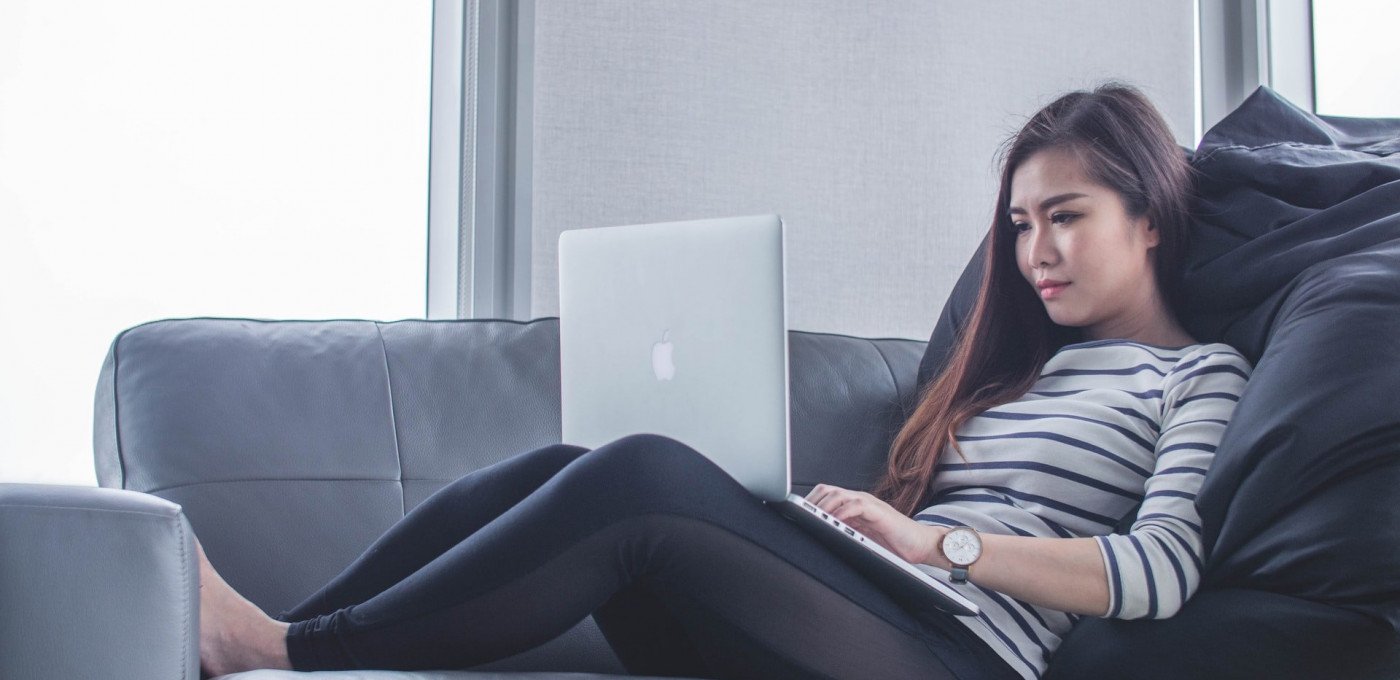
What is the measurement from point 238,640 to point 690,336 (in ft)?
1.94

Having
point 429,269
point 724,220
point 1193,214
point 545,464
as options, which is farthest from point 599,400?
point 429,269

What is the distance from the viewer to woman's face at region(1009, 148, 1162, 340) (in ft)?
5.23

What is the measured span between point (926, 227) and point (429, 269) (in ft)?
3.58

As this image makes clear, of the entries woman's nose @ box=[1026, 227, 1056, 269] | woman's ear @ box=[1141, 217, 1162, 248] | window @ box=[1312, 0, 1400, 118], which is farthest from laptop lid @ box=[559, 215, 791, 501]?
window @ box=[1312, 0, 1400, 118]

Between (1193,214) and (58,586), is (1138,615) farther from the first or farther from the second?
(58,586)

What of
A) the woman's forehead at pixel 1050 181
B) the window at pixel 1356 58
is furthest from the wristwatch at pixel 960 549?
the window at pixel 1356 58

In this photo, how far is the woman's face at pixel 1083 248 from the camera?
159 cm

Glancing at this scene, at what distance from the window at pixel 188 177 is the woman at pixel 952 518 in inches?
38.6

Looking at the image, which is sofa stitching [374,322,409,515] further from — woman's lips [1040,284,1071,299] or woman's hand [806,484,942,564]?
woman's lips [1040,284,1071,299]

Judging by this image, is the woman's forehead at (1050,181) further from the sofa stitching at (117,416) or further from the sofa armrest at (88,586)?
the sofa stitching at (117,416)

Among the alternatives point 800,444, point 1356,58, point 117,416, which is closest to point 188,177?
point 117,416

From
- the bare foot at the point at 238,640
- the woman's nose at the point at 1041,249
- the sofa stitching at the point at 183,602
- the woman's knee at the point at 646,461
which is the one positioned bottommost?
the bare foot at the point at 238,640

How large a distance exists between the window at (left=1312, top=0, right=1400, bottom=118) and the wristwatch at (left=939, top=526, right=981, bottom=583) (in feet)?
6.74

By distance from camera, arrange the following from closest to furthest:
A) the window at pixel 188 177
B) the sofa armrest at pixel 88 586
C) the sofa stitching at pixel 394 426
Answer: the sofa armrest at pixel 88 586 → the sofa stitching at pixel 394 426 → the window at pixel 188 177
